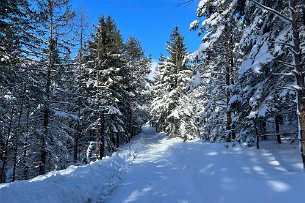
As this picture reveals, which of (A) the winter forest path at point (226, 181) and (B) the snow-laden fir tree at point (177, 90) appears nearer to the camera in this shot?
(A) the winter forest path at point (226, 181)

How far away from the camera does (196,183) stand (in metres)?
10.3

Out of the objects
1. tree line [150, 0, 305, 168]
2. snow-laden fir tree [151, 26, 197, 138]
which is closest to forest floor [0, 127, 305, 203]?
tree line [150, 0, 305, 168]

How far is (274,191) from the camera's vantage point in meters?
6.82

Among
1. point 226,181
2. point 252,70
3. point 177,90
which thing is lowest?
point 226,181

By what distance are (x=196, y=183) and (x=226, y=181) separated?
6.24 ft

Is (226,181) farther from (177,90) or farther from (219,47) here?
(177,90)

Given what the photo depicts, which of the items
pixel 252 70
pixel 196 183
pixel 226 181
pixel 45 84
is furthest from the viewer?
pixel 45 84

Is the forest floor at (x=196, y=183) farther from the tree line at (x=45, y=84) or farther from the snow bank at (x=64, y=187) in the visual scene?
the tree line at (x=45, y=84)

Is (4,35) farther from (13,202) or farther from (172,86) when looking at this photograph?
(172,86)

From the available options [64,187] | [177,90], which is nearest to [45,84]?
[64,187]

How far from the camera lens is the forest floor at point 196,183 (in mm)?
6836

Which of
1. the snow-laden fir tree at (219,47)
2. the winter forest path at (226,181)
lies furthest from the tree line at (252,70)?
the winter forest path at (226,181)

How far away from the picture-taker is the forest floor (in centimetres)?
684

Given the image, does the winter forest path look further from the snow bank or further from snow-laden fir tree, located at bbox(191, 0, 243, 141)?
snow-laden fir tree, located at bbox(191, 0, 243, 141)
